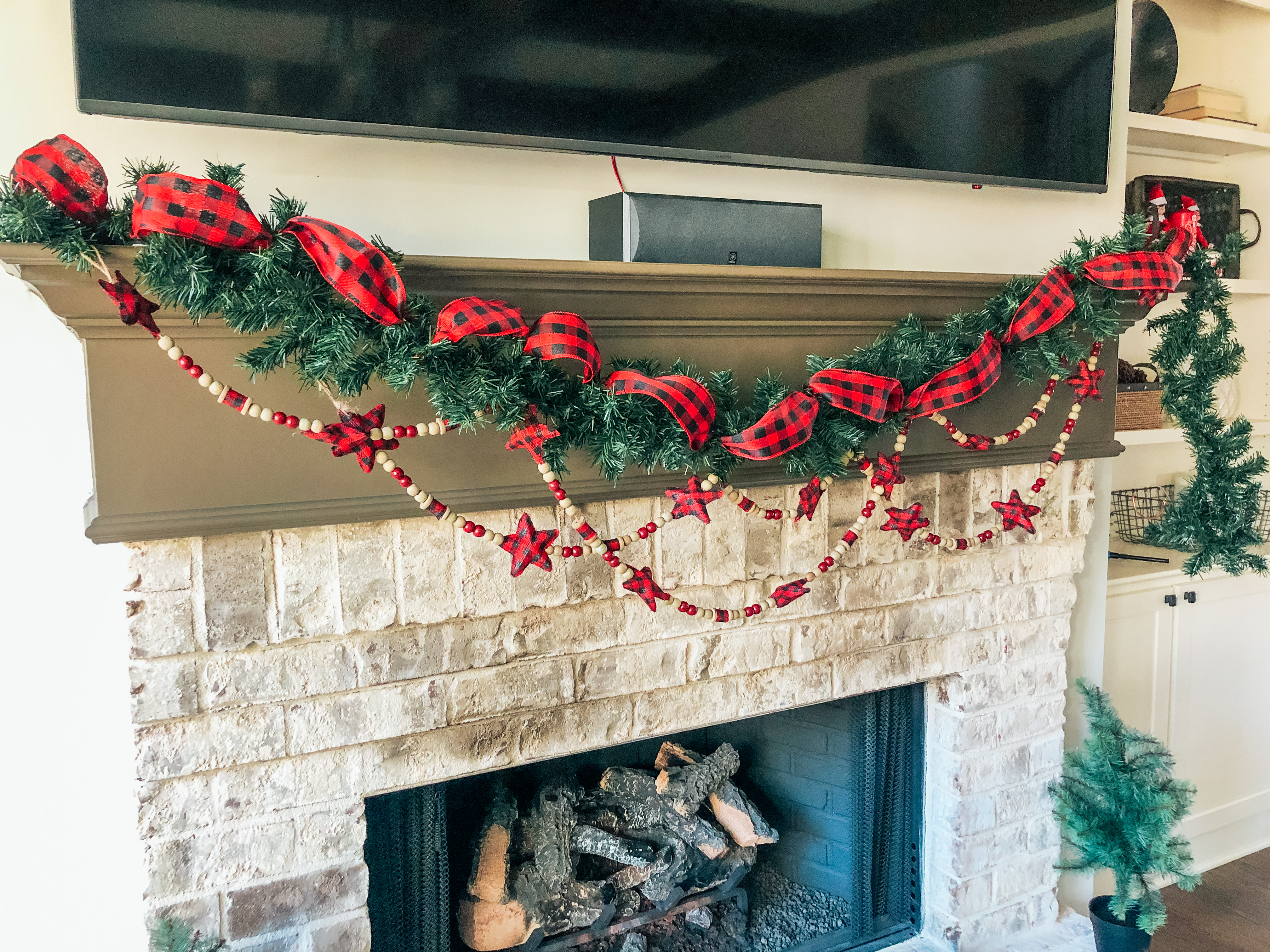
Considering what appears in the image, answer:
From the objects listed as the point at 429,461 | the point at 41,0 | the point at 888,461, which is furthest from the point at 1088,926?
the point at 41,0

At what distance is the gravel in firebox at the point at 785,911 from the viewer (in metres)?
1.73

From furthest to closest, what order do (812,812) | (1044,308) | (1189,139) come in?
(1189,139), (812,812), (1044,308)

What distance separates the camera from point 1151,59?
206 centimetres

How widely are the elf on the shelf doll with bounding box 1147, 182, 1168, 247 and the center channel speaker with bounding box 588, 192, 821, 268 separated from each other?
3.26 ft

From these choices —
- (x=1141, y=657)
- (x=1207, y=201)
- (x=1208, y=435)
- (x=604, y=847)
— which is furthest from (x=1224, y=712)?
(x=604, y=847)

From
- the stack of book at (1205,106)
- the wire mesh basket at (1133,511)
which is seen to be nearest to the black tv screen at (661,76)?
the stack of book at (1205,106)

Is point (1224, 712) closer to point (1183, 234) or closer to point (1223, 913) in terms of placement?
point (1223, 913)

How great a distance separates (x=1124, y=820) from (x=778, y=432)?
3.93 ft

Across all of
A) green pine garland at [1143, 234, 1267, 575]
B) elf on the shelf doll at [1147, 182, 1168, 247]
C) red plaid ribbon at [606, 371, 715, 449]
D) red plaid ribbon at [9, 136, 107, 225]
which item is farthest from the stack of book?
red plaid ribbon at [9, 136, 107, 225]

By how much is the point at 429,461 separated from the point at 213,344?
0.96 feet

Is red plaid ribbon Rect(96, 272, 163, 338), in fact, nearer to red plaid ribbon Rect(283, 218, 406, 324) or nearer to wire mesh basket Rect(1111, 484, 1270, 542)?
red plaid ribbon Rect(283, 218, 406, 324)

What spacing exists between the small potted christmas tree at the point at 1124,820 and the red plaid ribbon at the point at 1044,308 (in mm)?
880

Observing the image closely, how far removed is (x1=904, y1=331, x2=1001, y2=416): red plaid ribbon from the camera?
4.28 ft

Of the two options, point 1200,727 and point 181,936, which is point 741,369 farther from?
point 1200,727
